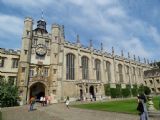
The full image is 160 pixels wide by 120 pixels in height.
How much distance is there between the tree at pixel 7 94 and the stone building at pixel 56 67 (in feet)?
15.8

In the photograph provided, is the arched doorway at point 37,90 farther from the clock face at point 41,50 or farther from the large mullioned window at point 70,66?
the clock face at point 41,50

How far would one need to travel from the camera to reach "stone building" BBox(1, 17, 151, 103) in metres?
38.3

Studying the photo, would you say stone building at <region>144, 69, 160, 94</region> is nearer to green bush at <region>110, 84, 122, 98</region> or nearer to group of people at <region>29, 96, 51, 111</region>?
green bush at <region>110, 84, 122, 98</region>

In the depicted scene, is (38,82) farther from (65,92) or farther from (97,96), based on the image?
(97,96)

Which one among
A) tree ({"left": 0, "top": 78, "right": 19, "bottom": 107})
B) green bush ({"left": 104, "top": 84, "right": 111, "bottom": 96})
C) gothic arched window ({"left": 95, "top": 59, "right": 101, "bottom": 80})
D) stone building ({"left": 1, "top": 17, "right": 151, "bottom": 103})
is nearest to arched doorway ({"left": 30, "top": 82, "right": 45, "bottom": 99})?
stone building ({"left": 1, "top": 17, "right": 151, "bottom": 103})

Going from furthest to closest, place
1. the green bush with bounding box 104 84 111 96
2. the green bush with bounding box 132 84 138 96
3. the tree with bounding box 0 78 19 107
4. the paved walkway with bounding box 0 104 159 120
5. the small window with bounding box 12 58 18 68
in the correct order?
the green bush with bounding box 132 84 138 96 < the green bush with bounding box 104 84 111 96 < the small window with bounding box 12 58 18 68 < the tree with bounding box 0 78 19 107 < the paved walkway with bounding box 0 104 159 120

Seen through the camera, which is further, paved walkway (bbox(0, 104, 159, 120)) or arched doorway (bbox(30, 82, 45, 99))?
arched doorway (bbox(30, 82, 45, 99))

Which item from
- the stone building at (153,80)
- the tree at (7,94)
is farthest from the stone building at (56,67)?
the stone building at (153,80)

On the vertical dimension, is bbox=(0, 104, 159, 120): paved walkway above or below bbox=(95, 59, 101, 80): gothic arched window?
below

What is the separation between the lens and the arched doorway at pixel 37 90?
129 feet

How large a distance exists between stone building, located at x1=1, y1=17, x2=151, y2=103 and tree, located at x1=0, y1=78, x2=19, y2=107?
15.8 feet

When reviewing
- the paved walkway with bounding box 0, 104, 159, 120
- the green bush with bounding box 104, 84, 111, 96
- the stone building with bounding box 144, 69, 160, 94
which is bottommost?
the paved walkway with bounding box 0, 104, 159, 120

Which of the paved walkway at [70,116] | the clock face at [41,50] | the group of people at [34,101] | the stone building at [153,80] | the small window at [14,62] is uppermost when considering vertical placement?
the clock face at [41,50]

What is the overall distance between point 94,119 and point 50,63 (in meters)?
29.2
